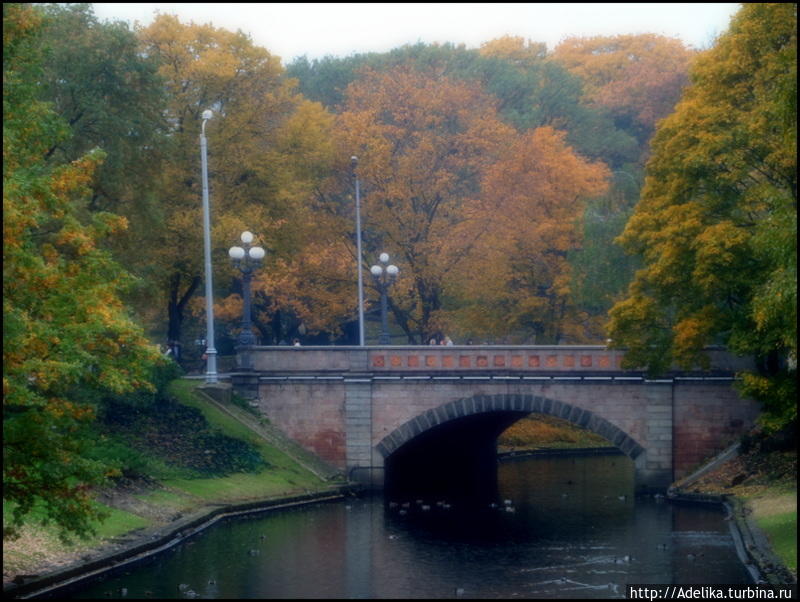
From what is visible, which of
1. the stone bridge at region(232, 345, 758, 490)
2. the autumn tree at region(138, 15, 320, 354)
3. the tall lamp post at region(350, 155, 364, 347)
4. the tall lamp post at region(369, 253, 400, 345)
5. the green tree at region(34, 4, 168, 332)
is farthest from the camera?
the tall lamp post at region(350, 155, 364, 347)

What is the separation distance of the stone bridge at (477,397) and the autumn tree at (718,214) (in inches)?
109

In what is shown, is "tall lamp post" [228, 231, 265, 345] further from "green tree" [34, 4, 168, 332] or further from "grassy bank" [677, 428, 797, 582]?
"grassy bank" [677, 428, 797, 582]

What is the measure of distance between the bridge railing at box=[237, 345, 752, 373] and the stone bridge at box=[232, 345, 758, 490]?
1.4 inches

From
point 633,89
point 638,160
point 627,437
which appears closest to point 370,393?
point 627,437

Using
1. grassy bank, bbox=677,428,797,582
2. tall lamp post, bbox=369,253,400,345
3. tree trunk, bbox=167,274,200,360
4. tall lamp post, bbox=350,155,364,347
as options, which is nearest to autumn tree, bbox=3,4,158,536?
grassy bank, bbox=677,428,797,582

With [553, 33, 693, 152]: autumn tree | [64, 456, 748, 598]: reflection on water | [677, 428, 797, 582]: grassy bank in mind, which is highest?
[553, 33, 693, 152]: autumn tree

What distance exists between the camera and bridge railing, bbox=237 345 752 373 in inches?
1741

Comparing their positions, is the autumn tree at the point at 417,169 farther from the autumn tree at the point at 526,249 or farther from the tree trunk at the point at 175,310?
the tree trunk at the point at 175,310

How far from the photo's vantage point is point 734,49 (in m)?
35.7

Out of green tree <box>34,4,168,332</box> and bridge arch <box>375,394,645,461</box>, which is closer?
green tree <box>34,4,168,332</box>

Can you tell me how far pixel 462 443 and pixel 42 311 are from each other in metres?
33.0

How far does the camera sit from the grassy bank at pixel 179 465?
34.8m

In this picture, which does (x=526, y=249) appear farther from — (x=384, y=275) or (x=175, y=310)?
(x=175, y=310)

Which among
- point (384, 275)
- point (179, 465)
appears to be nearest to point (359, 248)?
point (384, 275)
